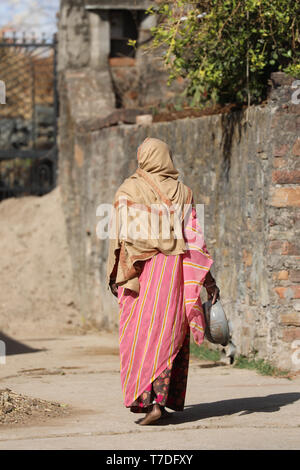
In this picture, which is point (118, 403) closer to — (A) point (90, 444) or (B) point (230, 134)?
(A) point (90, 444)

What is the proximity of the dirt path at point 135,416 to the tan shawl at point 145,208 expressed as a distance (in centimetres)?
85

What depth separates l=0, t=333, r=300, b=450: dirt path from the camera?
5.20 m

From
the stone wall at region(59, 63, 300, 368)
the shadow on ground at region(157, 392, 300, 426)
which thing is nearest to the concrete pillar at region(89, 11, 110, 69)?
the stone wall at region(59, 63, 300, 368)

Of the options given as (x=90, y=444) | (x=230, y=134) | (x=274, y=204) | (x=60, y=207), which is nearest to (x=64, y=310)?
(x=60, y=207)

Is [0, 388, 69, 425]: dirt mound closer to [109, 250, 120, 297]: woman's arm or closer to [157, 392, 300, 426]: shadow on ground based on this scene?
[157, 392, 300, 426]: shadow on ground

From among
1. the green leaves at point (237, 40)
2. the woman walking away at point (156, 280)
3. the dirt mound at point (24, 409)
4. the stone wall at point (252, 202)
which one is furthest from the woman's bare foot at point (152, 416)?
the green leaves at point (237, 40)

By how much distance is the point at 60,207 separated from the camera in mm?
14844

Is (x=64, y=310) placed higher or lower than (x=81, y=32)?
lower

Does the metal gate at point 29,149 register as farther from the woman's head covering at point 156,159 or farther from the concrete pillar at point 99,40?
the woman's head covering at point 156,159

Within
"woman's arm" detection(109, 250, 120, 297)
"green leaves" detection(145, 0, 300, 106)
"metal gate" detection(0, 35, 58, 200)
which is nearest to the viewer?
"woman's arm" detection(109, 250, 120, 297)

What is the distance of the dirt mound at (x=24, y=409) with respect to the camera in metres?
5.96

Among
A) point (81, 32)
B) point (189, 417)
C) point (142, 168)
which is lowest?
point (189, 417)

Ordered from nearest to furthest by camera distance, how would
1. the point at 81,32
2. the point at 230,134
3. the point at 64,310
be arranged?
the point at 230,134, the point at 64,310, the point at 81,32
